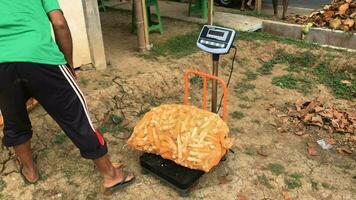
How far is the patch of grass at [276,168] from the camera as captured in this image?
3.22 m

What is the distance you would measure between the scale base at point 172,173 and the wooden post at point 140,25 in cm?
267

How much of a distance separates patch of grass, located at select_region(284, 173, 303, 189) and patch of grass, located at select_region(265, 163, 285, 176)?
0.32ft

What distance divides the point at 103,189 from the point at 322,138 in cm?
249

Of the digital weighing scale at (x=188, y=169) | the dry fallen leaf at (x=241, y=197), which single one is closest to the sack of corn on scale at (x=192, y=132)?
the digital weighing scale at (x=188, y=169)

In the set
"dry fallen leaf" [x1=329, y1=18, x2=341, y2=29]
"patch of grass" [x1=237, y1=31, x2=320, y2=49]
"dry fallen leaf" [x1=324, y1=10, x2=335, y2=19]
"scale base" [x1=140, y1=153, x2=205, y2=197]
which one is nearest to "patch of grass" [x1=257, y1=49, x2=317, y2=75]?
"patch of grass" [x1=237, y1=31, x2=320, y2=49]

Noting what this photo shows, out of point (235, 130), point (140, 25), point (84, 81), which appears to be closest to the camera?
point (235, 130)

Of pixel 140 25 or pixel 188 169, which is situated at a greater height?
pixel 140 25

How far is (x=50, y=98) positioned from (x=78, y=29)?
226cm

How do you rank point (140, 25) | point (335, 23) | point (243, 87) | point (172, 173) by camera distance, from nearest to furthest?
point (172, 173) < point (243, 87) < point (140, 25) < point (335, 23)

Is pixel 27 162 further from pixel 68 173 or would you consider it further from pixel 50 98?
pixel 50 98

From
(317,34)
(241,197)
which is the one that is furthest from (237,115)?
(317,34)

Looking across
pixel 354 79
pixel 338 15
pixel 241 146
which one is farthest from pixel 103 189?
pixel 338 15

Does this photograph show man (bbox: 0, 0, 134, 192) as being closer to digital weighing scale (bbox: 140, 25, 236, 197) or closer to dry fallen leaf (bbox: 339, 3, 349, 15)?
digital weighing scale (bbox: 140, 25, 236, 197)

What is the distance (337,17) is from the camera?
267 inches
